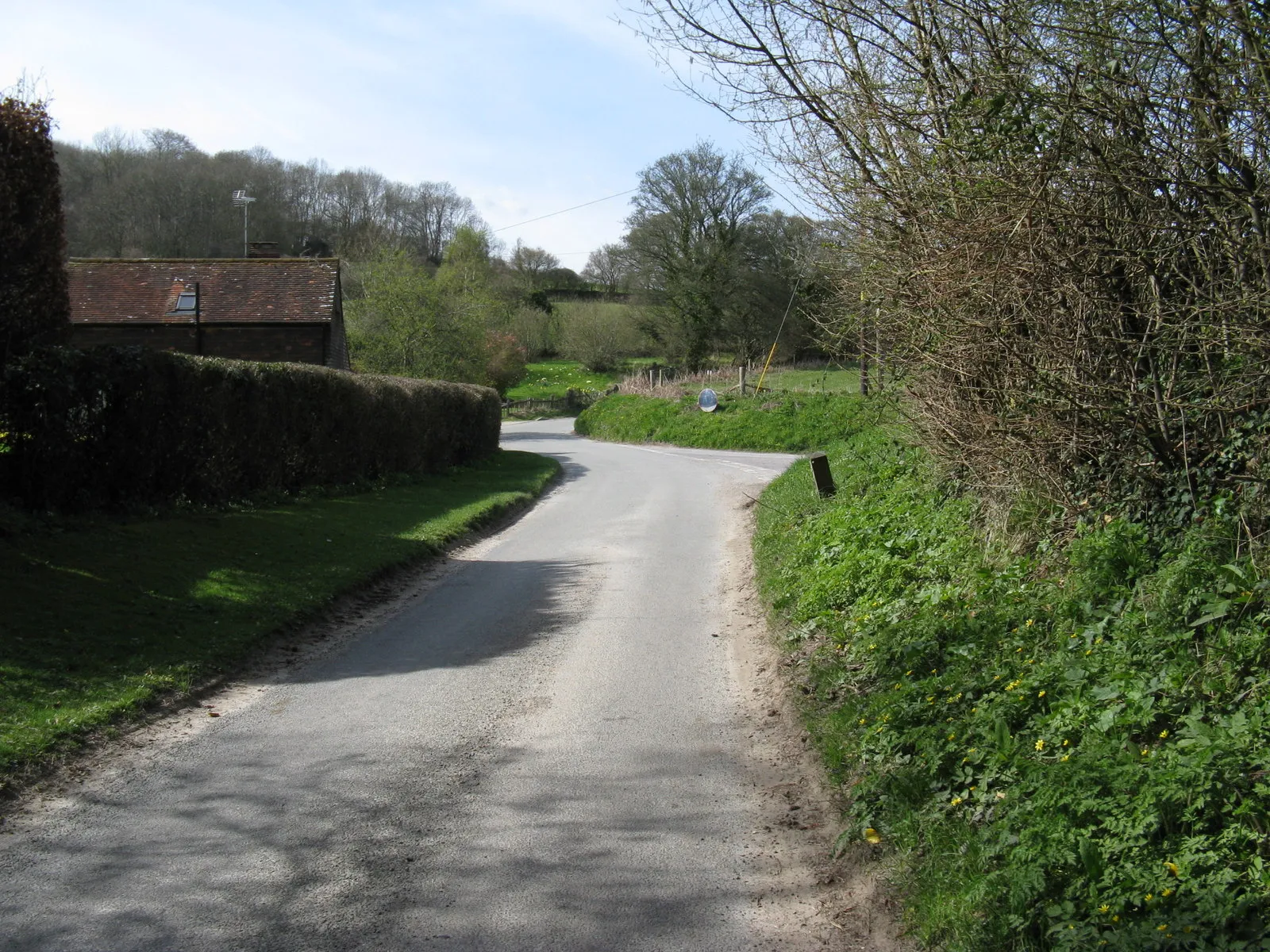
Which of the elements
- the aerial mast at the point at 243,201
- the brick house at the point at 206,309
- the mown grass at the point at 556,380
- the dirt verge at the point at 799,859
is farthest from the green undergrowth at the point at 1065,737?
the mown grass at the point at 556,380

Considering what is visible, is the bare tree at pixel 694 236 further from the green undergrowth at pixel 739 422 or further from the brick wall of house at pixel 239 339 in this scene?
the brick wall of house at pixel 239 339

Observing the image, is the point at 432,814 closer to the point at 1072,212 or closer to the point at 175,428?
the point at 1072,212

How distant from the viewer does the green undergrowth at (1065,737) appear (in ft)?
12.2

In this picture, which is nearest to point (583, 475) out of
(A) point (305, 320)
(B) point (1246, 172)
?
(A) point (305, 320)

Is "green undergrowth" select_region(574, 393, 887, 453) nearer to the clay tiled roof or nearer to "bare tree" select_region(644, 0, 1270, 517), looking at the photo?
the clay tiled roof

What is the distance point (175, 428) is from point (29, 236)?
2891 mm

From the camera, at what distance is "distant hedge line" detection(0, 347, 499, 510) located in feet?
38.4

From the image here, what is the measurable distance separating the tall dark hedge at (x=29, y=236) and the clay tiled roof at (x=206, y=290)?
60.4ft

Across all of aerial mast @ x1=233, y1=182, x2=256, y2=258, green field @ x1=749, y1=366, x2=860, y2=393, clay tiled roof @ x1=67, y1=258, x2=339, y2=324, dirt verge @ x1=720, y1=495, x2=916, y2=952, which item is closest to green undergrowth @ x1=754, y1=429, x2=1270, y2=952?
dirt verge @ x1=720, y1=495, x2=916, y2=952

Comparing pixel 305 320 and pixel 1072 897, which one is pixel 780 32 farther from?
pixel 305 320

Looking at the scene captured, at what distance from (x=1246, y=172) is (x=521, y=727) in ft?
18.0

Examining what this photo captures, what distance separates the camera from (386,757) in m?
6.29

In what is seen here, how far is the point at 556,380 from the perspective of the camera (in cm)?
7338

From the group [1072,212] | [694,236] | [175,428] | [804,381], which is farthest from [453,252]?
[1072,212]
